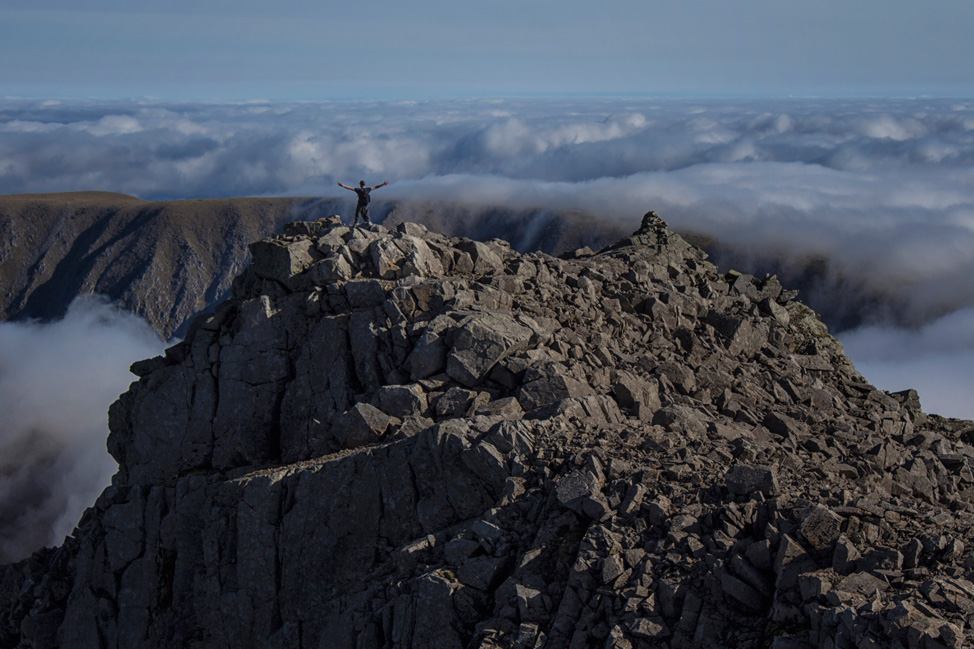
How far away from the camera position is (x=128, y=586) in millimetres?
33094

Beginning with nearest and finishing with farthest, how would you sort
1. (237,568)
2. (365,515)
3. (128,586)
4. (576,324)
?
(365,515), (237,568), (128,586), (576,324)

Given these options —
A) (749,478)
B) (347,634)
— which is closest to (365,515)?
(347,634)

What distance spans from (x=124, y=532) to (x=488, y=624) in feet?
73.2

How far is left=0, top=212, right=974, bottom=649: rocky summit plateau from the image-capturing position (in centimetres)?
1819

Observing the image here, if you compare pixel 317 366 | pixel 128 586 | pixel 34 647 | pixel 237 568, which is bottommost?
pixel 34 647

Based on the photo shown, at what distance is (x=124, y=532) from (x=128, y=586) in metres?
2.48

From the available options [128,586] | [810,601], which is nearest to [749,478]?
[810,601]

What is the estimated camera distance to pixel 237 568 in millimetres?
28234

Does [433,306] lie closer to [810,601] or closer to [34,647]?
[810,601]

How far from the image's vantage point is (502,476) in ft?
79.2

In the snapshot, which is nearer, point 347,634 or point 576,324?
point 347,634

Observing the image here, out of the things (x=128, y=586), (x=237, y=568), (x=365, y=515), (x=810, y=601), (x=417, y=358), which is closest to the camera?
(x=810, y=601)

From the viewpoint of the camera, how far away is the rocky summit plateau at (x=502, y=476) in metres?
18.2

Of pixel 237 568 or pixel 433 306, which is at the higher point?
pixel 433 306
